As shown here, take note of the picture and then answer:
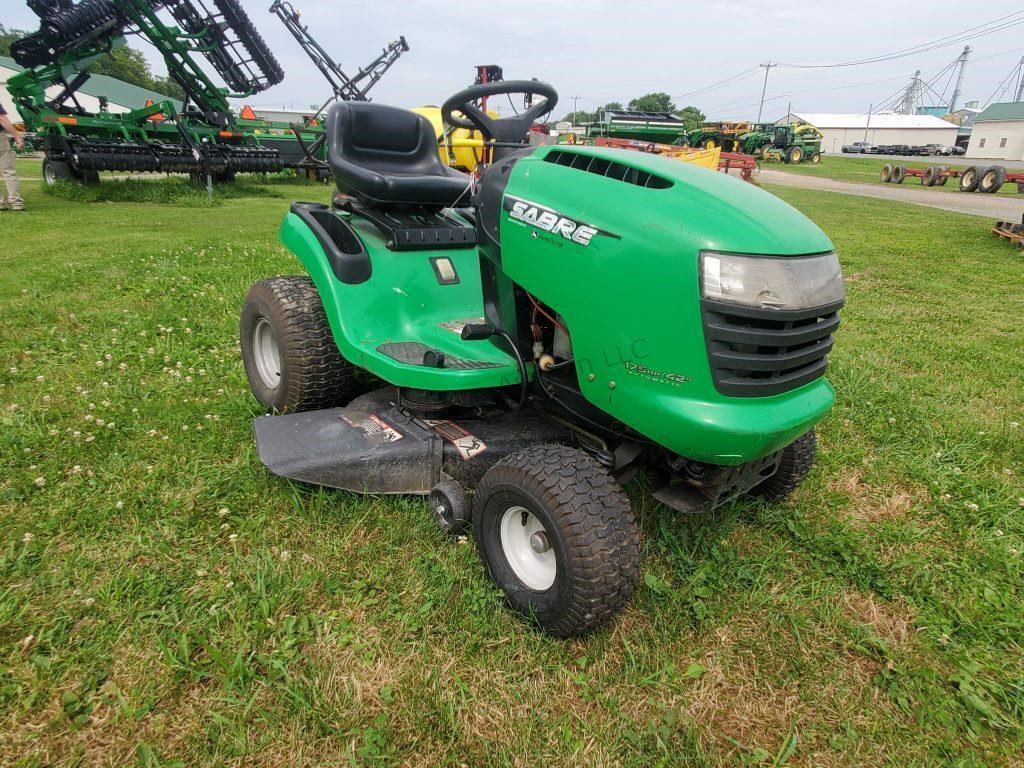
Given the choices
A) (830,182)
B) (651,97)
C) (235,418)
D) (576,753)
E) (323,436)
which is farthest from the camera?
(651,97)

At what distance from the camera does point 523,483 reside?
1.82 metres

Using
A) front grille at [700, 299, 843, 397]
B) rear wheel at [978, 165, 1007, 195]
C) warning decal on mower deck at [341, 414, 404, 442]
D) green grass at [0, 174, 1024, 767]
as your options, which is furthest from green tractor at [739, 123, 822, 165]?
front grille at [700, 299, 843, 397]

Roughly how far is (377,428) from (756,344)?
1408 millimetres

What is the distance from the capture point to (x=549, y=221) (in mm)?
1841

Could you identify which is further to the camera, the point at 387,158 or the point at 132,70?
the point at 132,70

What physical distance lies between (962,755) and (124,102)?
47.2 metres

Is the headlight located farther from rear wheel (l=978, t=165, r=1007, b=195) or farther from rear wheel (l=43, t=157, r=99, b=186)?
rear wheel (l=978, t=165, r=1007, b=195)

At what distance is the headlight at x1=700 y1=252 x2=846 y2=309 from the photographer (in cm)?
153

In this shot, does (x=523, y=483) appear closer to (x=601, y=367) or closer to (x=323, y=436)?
(x=601, y=367)

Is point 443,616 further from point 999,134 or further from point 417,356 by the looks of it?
point 999,134

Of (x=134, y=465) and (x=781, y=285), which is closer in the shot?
(x=781, y=285)

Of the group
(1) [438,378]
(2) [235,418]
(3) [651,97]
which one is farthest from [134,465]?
(3) [651,97]

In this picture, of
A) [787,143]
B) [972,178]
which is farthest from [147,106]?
[787,143]

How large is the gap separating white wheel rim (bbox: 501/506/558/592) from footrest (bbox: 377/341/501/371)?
0.55m
